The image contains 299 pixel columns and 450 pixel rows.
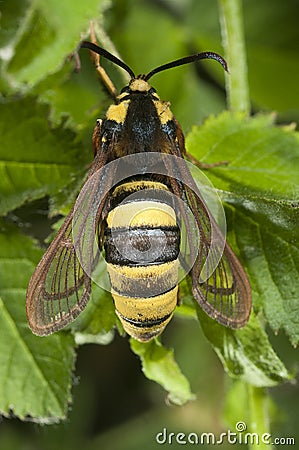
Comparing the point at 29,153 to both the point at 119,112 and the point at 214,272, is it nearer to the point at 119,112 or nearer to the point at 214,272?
the point at 119,112

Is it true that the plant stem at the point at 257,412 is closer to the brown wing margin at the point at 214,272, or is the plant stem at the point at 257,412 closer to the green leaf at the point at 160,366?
the green leaf at the point at 160,366

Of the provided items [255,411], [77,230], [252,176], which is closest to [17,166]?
[77,230]

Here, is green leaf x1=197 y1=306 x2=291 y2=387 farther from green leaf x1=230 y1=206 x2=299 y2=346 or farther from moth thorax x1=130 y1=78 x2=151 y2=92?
moth thorax x1=130 y1=78 x2=151 y2=92

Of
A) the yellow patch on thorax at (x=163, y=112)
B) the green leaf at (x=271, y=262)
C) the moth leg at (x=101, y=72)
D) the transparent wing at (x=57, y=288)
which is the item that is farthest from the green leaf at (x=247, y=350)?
the moth leg at (x=101, y=72)

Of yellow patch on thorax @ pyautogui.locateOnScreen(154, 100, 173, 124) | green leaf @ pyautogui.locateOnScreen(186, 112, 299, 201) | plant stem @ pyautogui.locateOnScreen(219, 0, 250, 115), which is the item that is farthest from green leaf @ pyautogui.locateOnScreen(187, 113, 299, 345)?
plant stem @ pyautogui.locateOnScreen(219, 0, 250, 115)

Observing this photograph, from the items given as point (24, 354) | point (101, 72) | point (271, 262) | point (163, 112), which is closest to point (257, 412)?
point (271, 262)

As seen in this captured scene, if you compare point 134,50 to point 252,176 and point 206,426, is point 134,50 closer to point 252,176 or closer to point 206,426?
point 252,176
